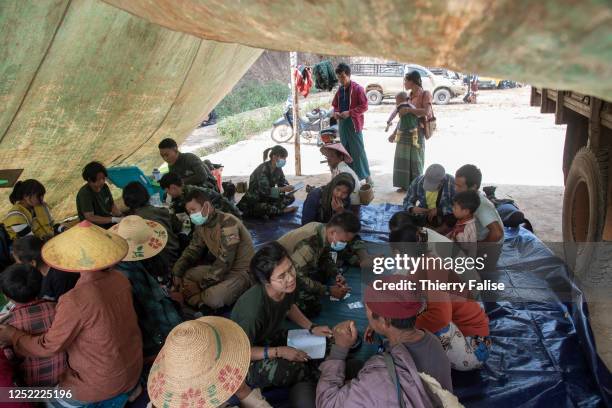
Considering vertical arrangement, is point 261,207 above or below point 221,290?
above

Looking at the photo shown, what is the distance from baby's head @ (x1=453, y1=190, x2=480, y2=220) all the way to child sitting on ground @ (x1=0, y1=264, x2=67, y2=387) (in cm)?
272

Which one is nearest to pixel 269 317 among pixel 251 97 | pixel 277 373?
pixel 277 373

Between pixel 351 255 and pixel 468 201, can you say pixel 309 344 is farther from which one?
pixel 468 201

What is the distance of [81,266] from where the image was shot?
227 centimetres

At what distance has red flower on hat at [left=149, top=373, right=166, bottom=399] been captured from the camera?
1840 millimetres

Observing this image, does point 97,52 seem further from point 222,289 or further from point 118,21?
point 222,289

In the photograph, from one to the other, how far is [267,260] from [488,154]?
826 centimetres

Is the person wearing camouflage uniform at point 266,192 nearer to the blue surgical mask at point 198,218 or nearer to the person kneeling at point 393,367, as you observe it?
the blue surgical mask at point 198,218

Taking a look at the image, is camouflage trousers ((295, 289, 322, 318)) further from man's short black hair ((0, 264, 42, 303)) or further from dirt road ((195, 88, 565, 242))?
dirt road ((195, 88, 565, 242))

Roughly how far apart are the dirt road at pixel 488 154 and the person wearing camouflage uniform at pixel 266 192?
6.05ft

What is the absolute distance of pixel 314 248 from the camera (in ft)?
10.9

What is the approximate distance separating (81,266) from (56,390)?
0.69m

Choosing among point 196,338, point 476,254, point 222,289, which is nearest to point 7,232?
point 222,289

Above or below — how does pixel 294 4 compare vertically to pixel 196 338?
above
